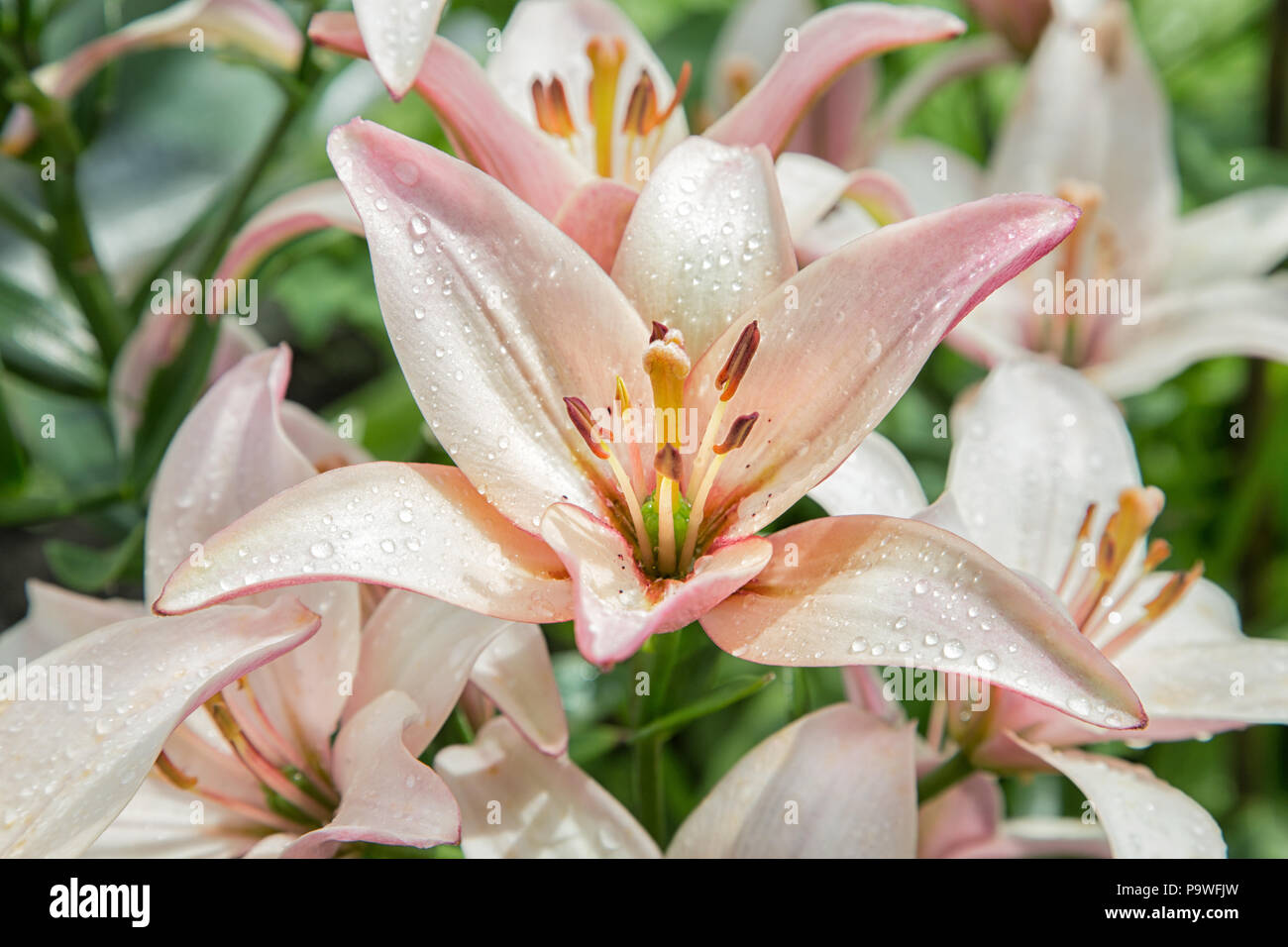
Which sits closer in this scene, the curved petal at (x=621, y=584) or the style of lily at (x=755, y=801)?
the curved petal at (x=621, y=584)

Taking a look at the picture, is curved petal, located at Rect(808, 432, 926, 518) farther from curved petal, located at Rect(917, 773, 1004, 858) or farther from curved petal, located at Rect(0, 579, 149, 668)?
curved petal, located at Rect(0, 579, 149, 668)

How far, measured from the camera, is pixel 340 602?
0.50 meters

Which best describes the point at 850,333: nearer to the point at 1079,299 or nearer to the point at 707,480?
the point at 707,480

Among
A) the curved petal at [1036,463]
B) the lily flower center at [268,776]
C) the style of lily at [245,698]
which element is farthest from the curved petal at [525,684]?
the curved petal at [1036,463]

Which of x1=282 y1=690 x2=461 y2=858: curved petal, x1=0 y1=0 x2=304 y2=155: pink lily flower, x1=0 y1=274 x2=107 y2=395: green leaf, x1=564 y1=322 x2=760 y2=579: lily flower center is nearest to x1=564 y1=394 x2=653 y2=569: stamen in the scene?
x1=564 y1=322 x2=760 y2=579: lily flower center

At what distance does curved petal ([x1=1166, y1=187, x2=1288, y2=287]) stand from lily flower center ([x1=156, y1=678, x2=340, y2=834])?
663 mm

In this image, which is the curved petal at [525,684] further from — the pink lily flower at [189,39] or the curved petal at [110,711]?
the pink lily flower at [189,39]

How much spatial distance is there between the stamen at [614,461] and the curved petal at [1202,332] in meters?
0.40

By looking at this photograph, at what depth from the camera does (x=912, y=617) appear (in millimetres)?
403

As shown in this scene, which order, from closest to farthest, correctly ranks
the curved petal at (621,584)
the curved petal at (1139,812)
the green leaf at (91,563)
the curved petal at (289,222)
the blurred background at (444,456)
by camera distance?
1. the curved petal at (621,584)
2. the curved petal at (1139,812)
3. the curved petal at (289,222)
4. the green leaf at (91,563)
5. the blurred background at (444,456)

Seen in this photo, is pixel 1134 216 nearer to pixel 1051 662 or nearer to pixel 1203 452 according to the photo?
pixel 1203 452

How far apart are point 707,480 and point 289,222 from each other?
263 millimetres

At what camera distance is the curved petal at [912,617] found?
0.38 m
